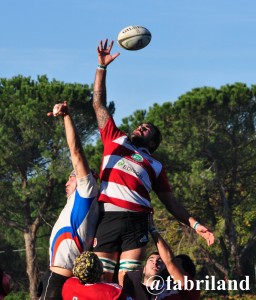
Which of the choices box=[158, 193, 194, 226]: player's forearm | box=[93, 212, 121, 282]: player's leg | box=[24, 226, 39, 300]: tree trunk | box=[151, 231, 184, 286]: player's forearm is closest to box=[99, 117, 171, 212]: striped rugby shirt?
box=[93, 212, 121, 282]: player's leg

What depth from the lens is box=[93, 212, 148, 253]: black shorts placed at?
24.1 feet

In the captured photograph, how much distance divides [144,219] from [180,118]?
3590cm

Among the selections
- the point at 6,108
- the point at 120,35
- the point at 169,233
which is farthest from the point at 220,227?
the point at 120,35

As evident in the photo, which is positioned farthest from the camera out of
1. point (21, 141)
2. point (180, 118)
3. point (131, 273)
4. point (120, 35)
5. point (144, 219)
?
point (21, 141)

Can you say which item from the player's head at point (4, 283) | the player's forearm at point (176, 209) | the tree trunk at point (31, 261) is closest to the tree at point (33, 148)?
the tree trunk at point (31, 261)

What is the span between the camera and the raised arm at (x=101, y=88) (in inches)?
309

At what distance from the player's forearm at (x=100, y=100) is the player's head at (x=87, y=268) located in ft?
6.38

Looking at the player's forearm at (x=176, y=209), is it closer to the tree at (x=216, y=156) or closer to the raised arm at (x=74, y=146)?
the raised arm at (x=74, y=146)

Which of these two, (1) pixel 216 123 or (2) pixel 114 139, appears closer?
(2) pixel 114 139

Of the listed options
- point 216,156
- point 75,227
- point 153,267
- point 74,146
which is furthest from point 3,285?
point 216,156

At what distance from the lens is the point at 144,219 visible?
7508mm

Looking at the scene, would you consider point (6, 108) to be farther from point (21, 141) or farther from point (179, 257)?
point (179, 257)

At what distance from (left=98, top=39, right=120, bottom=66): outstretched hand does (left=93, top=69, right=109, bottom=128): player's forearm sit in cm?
9

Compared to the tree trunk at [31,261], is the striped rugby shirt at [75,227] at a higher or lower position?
lower
